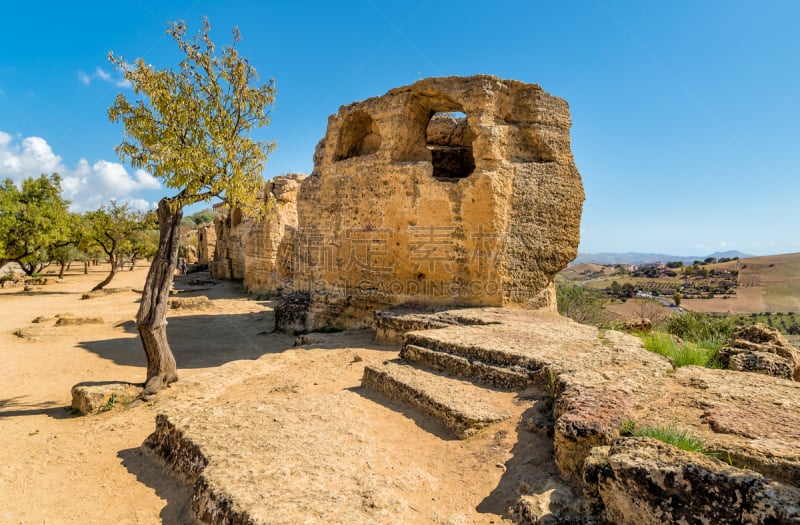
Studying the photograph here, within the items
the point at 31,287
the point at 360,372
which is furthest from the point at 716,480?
the point at 31,287

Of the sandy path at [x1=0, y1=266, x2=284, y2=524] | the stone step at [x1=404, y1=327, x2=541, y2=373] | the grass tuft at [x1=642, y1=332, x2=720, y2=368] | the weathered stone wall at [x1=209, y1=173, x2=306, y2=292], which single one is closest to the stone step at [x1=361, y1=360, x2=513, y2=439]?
the stone step at [x1=404, y1=327, x2=541, y2=373]

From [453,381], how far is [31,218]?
20193 mm

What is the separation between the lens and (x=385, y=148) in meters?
8.88

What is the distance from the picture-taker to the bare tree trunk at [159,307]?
5.89 m

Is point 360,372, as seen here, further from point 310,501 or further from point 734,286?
point 734,286

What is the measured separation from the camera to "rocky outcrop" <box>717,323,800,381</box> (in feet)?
14.3

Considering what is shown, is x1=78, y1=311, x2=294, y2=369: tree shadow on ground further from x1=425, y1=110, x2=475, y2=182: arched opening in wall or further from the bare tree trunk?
x1=425, y1=110, x2=475, y2=182: arched opening in wall

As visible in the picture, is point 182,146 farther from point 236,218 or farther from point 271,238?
point 236,218

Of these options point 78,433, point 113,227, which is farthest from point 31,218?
point 78,433

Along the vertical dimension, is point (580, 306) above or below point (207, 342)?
above

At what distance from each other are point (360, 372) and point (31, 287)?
22.6 metres

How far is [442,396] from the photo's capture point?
4.11 metres

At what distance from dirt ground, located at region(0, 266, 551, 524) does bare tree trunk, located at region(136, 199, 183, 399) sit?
1.07ft

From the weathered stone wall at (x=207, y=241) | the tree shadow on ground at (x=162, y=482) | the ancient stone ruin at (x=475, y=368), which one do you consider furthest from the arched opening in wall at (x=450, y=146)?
the weathered stone wall at (x=207, y=241)
